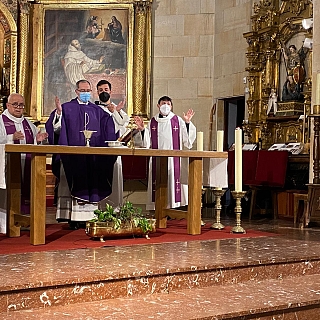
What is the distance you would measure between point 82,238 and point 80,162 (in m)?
0.95

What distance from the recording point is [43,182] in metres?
5.52

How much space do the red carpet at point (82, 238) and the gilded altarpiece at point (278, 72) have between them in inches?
131

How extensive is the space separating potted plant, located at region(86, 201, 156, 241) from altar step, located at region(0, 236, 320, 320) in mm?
519

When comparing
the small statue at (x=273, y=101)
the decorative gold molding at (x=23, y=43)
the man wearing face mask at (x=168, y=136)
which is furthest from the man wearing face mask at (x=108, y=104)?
the decorative gold molding at (x=23, y=43)

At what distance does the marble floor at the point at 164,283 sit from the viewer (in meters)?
3.96

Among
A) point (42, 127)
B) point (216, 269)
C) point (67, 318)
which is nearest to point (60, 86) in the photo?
point (42, 127)

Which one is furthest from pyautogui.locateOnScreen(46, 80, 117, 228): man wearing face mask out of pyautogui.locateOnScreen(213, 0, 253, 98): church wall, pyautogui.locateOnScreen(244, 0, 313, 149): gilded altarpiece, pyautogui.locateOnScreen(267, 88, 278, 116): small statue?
pyautogui.locateOnScreen(213, 0, 253, 98): church wall

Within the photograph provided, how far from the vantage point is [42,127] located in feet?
38.9

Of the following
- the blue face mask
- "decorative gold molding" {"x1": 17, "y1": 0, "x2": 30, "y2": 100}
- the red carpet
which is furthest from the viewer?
"decorative gold molding" {"x1": 17, "y1": 0, "x2": 30, "y2": 100}

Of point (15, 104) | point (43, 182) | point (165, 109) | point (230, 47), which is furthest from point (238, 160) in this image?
point (230, 47)

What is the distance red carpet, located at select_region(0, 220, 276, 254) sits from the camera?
5477 mm

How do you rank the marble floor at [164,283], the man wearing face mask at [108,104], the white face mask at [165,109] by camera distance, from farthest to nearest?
the white face mask at [165,109] → the man wearing face mask at [108,104] → the marble floor at [164,283]

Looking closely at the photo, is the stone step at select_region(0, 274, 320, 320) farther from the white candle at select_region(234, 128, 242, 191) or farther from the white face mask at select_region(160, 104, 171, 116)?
the white face mask at select_region(160, 104, 171, 116)

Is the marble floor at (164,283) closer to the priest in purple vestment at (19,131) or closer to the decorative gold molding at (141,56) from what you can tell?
the priest in purple vestment at (19,131)
